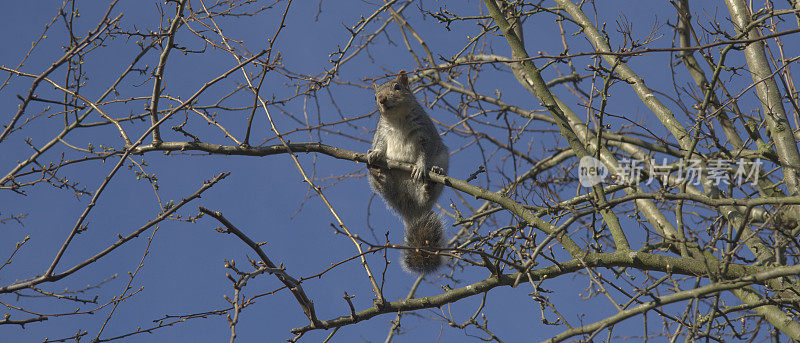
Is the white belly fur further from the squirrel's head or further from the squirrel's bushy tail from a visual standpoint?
the squirrel's bushy tail

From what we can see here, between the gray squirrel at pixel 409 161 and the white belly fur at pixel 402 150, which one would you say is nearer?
the gray squirrel at pixel 409 161

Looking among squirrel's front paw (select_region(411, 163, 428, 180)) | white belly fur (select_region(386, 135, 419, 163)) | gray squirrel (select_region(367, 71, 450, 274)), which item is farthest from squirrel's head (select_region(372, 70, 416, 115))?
squirrel's front paw (select_region(411, 163, 428, 180))

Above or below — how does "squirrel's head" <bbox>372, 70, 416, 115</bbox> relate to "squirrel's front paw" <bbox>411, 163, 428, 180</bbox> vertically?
above

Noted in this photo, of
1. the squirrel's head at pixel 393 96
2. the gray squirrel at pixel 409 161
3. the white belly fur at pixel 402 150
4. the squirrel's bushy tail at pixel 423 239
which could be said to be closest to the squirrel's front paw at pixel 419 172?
the gray squirrel at pixel 409 161

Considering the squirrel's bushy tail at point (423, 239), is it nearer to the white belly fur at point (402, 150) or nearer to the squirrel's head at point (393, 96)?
the white belly fur at point (402, 150)

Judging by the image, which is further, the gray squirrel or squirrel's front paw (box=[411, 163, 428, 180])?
the gray squirrel

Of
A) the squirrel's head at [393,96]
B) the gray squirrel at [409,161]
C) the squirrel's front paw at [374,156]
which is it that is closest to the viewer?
the squirrel's front paw at [374,156]

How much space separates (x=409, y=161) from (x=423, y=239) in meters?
0.72

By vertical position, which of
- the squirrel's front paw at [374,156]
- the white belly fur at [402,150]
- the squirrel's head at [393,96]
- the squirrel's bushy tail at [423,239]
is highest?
the squirrel's head at [393,96]

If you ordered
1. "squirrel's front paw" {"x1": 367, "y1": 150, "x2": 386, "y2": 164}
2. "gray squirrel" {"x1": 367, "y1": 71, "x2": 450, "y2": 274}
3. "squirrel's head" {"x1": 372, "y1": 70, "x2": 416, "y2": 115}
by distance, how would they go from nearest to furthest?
1. "squirrel's front paw" {"x1": 367, "y1": 150, "x2": 386, "y2": 164}
2. "gray squirrel" {"x1": 367, "y1": 71, "x2": 450, "y2": 274}
3. "squirrel's head" {"x1": 372, "y1": 70, "x2": 416, "y2": 115}

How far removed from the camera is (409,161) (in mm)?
6234

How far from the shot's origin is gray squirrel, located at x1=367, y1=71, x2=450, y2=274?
6.06 m

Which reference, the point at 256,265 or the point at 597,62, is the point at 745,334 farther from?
the point at 256,265

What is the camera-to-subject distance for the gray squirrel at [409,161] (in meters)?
6.06
